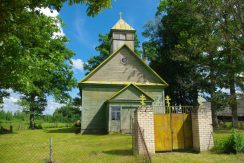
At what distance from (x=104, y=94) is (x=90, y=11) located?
20575 millimetres

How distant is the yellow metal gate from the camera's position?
13.2 metres

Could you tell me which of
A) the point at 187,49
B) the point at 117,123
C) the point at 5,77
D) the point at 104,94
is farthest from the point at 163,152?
the point at 187,49

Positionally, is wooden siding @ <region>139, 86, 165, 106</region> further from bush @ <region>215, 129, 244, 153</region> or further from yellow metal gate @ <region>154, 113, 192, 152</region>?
bush @ <region>215, 129, 244, 153</region>

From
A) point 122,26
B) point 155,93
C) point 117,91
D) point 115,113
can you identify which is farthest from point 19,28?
point 122,26

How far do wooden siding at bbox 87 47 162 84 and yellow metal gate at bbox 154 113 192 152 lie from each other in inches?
608

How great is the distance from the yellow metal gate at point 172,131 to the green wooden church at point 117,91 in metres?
10.5

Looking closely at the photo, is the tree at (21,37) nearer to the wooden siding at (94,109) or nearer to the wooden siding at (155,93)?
the wooden siding at (94,109)

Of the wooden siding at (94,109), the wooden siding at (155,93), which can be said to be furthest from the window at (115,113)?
the wooden siding at (155,93)

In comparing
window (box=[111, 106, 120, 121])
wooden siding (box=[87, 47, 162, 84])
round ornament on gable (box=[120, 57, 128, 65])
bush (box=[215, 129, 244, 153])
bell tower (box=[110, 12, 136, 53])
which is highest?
bell tower (box=[110, 12, 136, 53])

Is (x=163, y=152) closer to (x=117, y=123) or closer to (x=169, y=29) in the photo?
(x=117, y=123)

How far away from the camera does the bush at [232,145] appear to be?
40.0ft

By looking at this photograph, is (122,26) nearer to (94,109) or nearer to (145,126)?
(94,109)

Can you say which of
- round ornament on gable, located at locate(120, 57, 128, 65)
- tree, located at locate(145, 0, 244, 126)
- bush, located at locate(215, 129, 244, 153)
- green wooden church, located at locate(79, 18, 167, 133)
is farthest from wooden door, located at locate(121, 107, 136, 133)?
bush, located at locate(215, 129, 244, 153)

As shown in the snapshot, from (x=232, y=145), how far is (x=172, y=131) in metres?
2.66
